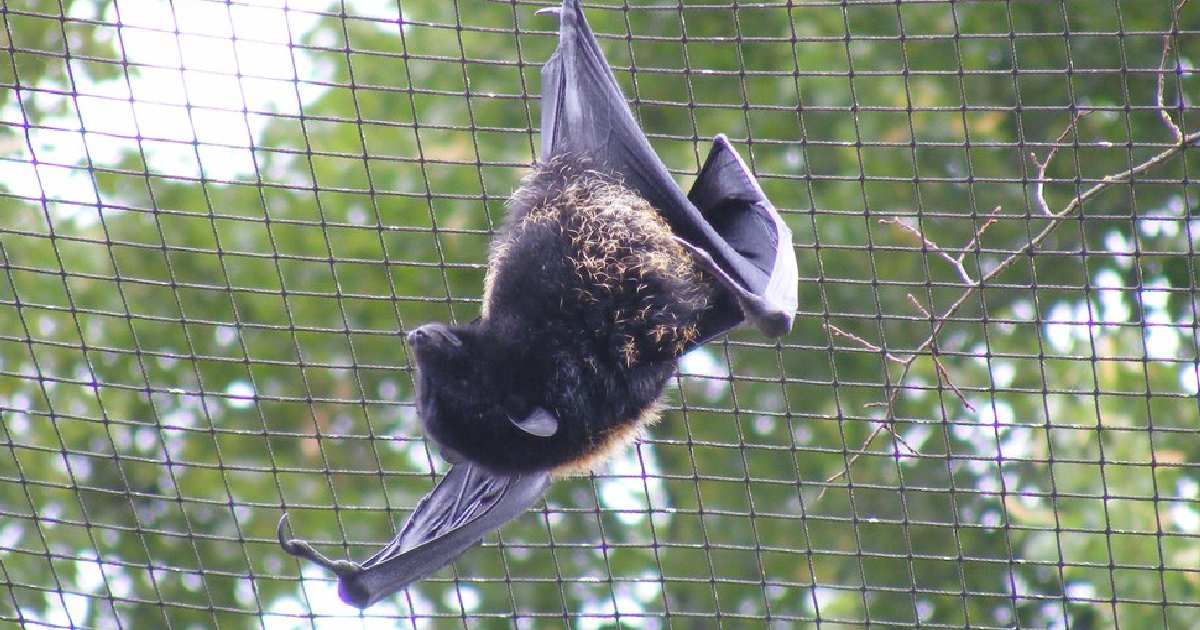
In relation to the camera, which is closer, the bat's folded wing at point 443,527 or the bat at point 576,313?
the bat at point 576,313

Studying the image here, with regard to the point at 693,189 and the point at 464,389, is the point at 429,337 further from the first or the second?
the point at 693,189

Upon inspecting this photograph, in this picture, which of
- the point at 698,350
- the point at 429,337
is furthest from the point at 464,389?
the point at 698,350

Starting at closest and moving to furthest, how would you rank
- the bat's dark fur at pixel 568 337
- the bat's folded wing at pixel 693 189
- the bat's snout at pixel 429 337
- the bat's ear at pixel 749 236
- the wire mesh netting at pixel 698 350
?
the bat's snout at pixel 429 337 < the bat's dark fur at pixel 568 337 < the bat's ear at pixel 749 236 < the bat's folded wing at pixel 693 189 < the wire mesh netting at pixel 698 350

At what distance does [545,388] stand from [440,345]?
0.37m

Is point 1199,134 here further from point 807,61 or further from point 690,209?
point 807,61

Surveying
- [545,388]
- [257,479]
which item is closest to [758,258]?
[545,388]

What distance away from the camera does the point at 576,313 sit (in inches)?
144

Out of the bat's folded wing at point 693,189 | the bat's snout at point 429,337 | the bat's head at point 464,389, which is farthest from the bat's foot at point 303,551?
the bat's folded wing at point 693,189

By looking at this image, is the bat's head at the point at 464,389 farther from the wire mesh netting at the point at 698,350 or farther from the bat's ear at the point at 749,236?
the wire mesh netting at the point at 698,350

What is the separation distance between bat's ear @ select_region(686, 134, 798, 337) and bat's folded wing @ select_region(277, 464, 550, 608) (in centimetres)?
78

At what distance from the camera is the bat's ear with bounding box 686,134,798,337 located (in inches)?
147

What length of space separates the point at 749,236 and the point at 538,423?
1.08 m

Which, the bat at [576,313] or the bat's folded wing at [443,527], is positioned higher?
the bat at [576,313]

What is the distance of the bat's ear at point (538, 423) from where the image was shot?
11.1 feet
